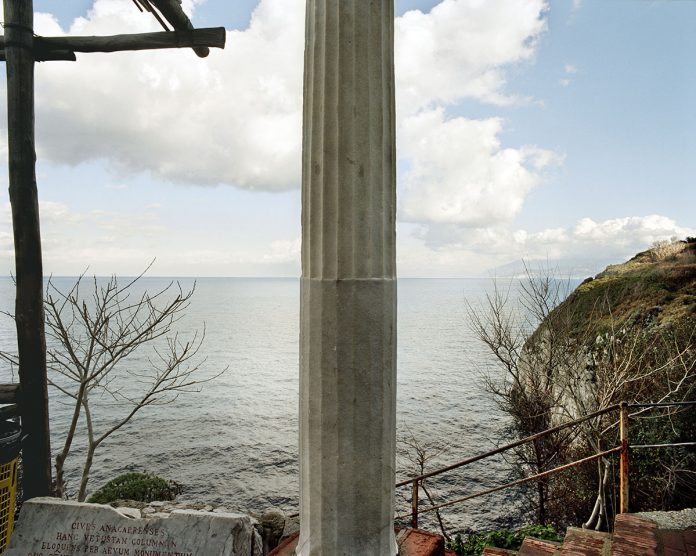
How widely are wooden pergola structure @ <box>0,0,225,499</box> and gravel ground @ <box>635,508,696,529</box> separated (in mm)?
6186

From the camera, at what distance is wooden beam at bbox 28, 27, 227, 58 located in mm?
5227

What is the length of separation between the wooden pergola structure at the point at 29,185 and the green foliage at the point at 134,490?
2.23 meters

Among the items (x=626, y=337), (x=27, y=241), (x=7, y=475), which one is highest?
(x=27, y=241)

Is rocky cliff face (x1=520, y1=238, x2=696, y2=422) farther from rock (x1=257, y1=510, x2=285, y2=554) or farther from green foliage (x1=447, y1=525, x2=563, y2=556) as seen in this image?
rock (x1=257, y1=510, x2=285, y2=554)

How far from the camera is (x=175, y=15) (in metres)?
5.00

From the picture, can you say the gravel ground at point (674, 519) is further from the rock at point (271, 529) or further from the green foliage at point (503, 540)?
the rock at point (271, 529)

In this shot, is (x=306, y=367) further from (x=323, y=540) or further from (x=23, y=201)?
(x=23, y=201)

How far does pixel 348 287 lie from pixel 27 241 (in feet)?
17.4

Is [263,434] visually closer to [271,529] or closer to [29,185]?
[271,529]

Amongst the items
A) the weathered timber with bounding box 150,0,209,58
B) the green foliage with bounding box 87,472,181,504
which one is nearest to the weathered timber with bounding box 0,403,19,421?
the green foliage with bounding box 87,472,181,504

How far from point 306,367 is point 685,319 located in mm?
10726

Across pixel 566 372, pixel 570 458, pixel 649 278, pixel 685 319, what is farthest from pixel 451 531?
pixel 649 278

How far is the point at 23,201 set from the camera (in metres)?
5.45

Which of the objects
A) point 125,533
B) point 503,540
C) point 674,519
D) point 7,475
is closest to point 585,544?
point 674,519
